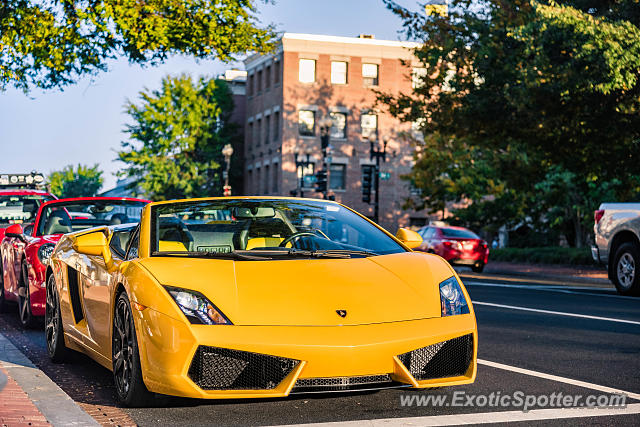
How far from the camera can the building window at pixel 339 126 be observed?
67.9 metres

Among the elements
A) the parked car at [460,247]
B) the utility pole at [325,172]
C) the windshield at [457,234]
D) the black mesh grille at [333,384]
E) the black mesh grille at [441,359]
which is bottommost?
the parked car at [460,247]

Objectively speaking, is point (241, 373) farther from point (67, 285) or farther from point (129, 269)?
point (67, 285)

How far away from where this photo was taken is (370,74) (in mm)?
69125

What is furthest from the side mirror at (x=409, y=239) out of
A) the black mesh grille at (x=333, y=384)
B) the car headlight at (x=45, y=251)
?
the car headlight at (x=45, y=251)

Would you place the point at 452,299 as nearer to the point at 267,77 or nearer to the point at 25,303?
the point at 25,303

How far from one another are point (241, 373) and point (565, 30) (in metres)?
17.3

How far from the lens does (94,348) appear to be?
7375mm

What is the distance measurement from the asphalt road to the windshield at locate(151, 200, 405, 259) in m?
1.11

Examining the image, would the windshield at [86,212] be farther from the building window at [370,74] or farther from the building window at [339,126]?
the building window at [370,74]

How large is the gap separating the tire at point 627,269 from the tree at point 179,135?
56799 mm

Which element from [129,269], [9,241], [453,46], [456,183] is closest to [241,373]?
[129,269]

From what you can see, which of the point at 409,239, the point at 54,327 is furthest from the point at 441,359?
the point at 54,327

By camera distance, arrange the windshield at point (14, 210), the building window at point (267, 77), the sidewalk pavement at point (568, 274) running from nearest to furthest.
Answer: the windshield at point (14, 210) → the sidewalk pavement at point (568, 274) → the building window at point (267, 77)

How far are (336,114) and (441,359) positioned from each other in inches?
2458
